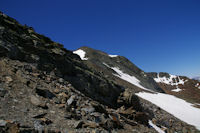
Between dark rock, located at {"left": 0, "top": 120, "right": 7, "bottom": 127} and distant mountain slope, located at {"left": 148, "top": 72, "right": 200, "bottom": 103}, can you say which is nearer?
dark rock, located at {"left": 0, "top": 120, "right": 7, "bottom": 127}

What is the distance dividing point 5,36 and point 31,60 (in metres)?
3.26

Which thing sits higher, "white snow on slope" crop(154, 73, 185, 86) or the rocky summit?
"white snow on slope" crop(154, 73, 185, 86)

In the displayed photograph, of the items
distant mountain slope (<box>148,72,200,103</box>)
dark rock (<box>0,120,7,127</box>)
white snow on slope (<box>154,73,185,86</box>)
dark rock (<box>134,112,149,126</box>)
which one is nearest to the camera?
dark rock (<box>0,120,7,127</box>)

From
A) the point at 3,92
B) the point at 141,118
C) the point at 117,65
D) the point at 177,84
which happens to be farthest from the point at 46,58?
the point at 177,84

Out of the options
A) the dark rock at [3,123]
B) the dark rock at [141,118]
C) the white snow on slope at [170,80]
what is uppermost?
the white snow on slope at [170,80]

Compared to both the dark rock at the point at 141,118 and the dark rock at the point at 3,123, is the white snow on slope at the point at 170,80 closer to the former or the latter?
→ the dark rock at the point at 141,118

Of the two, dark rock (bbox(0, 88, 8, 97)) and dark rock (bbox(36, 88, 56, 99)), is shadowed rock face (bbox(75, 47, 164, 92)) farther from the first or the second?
dark rock (bbox(0, 88, 8, 97))

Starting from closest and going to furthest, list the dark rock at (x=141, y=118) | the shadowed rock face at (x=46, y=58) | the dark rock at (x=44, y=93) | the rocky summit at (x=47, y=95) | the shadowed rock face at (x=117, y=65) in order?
the rocky summit at (x=47, y=95) < the dark rock at (x=44, y=93) < the shadowed rock face at (x=46, y=58) < the dark rock at (x=141, y=118) < the shadowed rock face at (x=117, y=65)

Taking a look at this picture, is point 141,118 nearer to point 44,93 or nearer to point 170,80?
point 44,93

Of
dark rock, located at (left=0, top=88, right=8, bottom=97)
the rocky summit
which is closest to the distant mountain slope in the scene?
the rocky summit

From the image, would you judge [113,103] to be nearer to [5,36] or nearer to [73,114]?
[73,114]

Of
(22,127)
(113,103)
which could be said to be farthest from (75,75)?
(22,127)

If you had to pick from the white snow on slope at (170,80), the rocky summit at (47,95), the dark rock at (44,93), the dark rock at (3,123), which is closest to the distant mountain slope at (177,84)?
the white snow on slope at (170,80)

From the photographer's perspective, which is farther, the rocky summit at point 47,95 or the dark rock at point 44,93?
the dark rock at point 44,93
